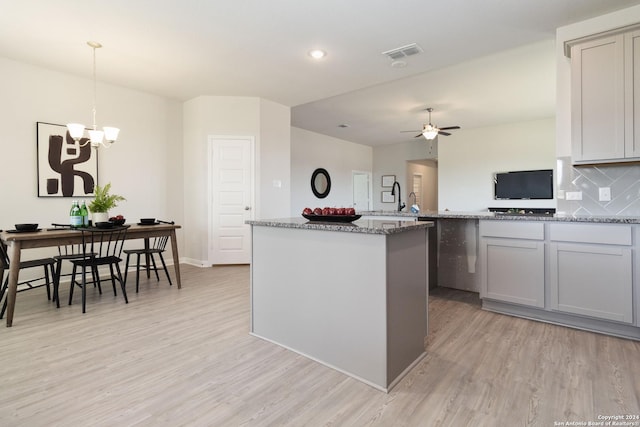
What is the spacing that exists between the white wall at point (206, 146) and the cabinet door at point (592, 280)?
3.94 meters

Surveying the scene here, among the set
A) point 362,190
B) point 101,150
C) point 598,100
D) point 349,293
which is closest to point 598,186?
point 598,100

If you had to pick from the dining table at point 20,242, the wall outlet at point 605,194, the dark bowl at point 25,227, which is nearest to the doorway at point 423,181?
the wall outlet at point 605,194

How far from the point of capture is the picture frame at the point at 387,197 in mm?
9242

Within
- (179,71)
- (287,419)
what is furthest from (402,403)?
(179,71)

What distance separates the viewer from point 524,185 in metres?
6.65

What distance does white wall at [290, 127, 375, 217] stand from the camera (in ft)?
24.8

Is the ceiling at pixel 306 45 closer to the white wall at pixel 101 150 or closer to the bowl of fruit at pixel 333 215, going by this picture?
the white wall at pixel 101 150

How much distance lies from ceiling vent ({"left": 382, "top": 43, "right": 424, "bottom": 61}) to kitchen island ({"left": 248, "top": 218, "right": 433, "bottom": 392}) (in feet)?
7.48

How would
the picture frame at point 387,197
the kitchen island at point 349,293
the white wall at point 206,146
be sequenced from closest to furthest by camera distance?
1. the kitchen island at point 349,293
2. the white wall at point 206,146
3. the picture frame at point 387,197

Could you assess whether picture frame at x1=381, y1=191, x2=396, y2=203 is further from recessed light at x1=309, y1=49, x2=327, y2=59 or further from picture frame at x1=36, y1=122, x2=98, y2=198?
picture frame at x1=36, y1=122, x2=98, y2=198

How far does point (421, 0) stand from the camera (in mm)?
2635

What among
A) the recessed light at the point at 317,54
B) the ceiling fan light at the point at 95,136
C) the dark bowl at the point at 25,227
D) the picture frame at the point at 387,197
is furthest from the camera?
the picture frame at the point at 387,197

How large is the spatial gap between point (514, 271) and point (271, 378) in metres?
2.24

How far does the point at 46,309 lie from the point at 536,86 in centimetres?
659
